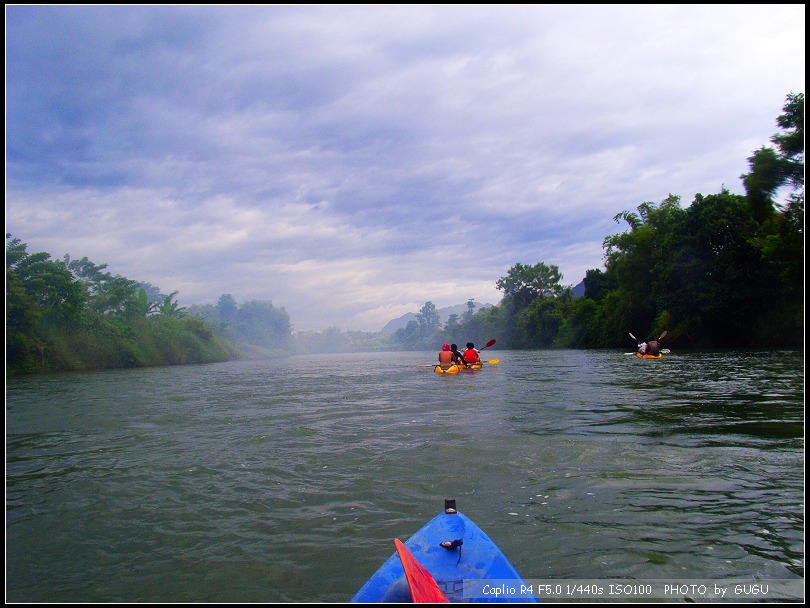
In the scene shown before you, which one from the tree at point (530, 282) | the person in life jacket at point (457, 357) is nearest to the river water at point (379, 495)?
the person in life jacket at point (457, 357)

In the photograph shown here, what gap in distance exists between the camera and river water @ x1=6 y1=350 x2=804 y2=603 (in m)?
2.70

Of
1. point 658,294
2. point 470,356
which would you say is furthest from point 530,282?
point 470,356

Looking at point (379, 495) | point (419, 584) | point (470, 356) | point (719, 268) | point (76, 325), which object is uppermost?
point (719, 268)

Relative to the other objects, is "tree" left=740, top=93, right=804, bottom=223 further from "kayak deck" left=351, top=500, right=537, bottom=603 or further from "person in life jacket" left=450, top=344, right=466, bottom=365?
"kayak deck" left=351, top=500, right=537, bottom=603

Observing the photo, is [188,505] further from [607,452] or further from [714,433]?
[714,433]

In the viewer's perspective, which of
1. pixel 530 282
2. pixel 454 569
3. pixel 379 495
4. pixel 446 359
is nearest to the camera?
pixel 454 569

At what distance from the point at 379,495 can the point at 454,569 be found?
5.45 ft

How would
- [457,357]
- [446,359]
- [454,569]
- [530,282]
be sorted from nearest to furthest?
[454,569], [446,359], [457,357], [530,282]

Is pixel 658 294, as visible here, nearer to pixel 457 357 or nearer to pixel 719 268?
pixel 719 268

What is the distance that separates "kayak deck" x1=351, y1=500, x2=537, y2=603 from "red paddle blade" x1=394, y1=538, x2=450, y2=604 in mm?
92

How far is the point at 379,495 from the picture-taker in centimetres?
393

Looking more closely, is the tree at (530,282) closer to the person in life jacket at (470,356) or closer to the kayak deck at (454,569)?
the person in life jacket at (470,356)

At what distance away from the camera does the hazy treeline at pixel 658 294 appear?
20469 mm

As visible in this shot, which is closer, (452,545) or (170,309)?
(452,545)
